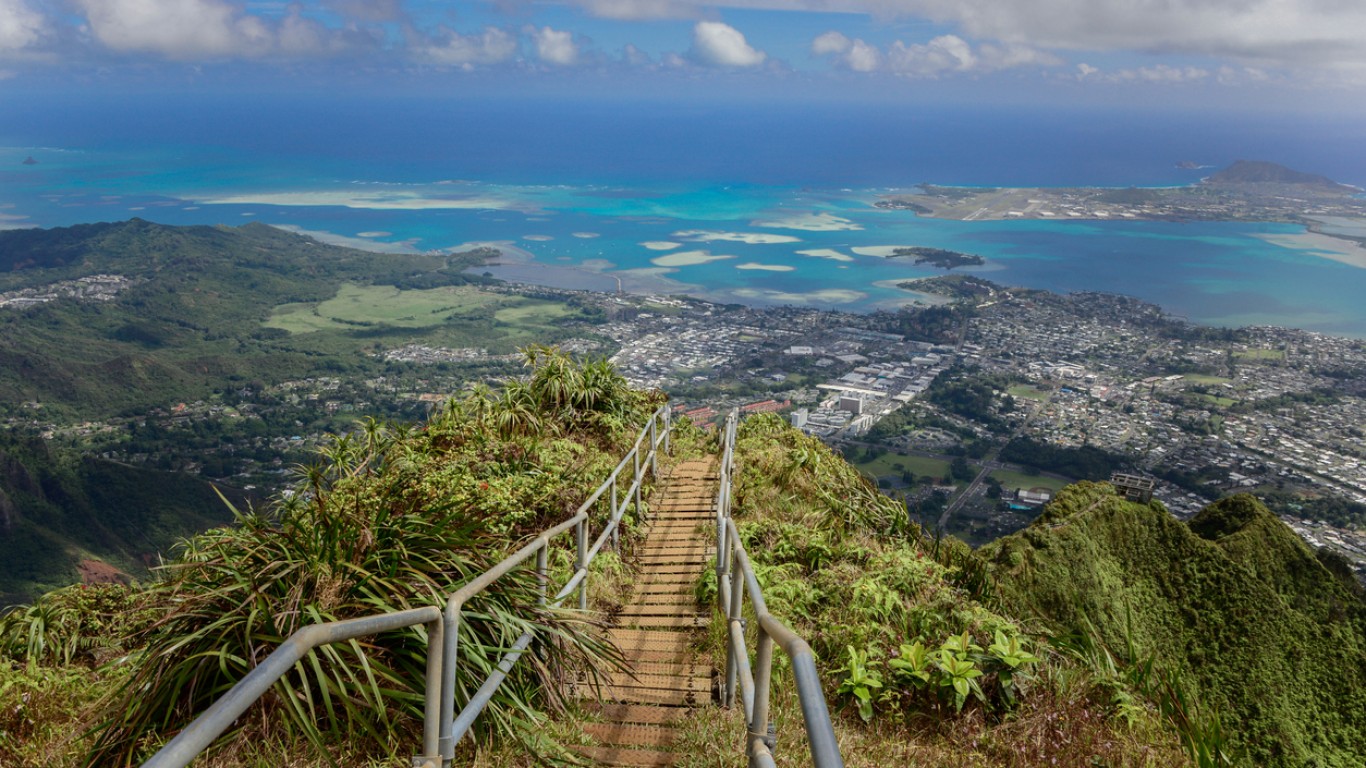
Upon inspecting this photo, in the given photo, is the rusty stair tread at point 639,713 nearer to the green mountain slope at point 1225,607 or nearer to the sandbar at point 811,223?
the green mountain slope at point 1225,607

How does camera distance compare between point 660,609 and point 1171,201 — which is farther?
point 1171,201

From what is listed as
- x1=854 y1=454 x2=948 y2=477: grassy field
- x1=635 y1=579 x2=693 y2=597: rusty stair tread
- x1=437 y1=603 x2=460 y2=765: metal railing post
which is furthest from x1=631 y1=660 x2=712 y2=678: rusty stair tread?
x1=854 y1=454 x2=948 y2=477: grassy field

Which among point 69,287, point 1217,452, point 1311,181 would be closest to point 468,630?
point 1217,452

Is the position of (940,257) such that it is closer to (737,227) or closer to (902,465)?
(737,227)

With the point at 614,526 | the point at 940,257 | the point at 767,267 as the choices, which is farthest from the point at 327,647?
the point at 940,257

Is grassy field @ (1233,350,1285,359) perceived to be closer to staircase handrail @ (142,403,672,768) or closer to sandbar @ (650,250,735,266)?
sandbar @ (650,250,735,266)

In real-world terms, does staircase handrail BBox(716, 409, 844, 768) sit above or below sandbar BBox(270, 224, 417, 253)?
above
